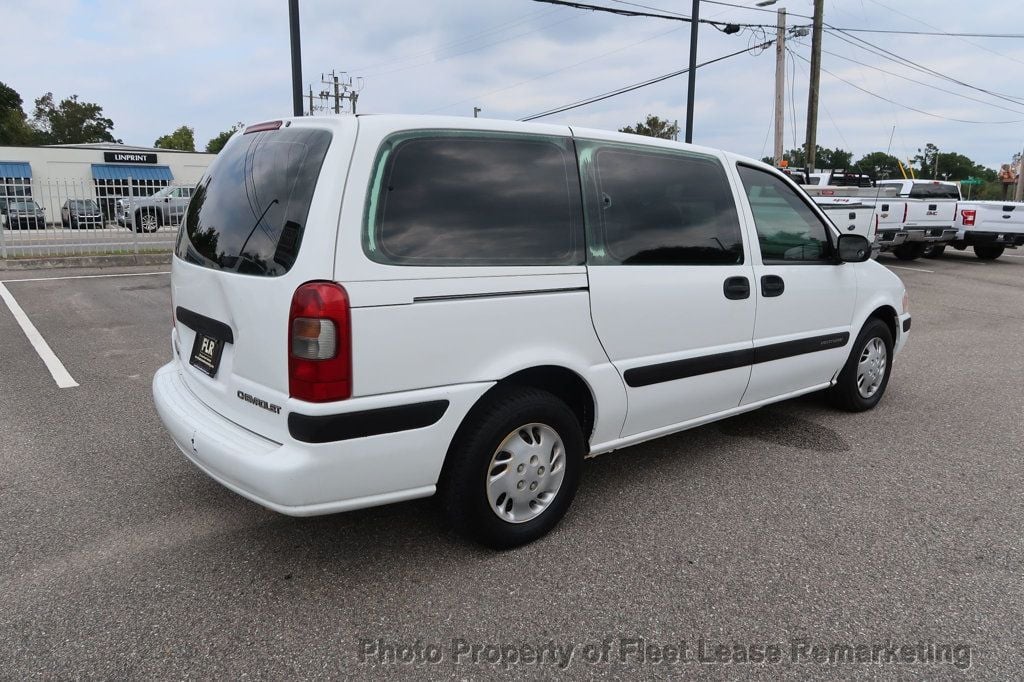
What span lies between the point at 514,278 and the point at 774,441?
7.86ft

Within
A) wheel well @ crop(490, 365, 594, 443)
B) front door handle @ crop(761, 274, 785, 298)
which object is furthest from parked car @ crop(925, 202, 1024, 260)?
wheel well @ crop(490, 365, 594, 443)

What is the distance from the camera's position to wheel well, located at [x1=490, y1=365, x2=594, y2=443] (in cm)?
296

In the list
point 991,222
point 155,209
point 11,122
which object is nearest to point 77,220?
point 155,209

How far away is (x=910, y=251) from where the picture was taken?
1625 centimetres

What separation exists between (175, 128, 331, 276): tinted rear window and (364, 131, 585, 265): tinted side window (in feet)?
0.86

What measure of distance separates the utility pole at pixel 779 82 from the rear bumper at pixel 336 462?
71.6 ft

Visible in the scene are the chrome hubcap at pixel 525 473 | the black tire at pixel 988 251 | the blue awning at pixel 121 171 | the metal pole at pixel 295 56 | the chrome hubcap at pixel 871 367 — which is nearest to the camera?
the chrome hubcap at pixel 525 473

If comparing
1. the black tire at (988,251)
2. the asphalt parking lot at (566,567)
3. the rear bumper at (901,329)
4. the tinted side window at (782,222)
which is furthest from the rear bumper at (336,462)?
the black tire at (988,251)

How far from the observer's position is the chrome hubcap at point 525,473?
2908mm

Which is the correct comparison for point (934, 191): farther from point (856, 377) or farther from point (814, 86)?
point (856, 377)

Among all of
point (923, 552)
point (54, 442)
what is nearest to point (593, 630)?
point (923, 552)

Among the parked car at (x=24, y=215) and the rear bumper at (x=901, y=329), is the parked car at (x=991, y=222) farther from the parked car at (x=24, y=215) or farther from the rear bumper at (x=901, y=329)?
the parked car at (x=24, y=215)

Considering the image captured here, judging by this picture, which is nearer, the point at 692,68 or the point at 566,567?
the point at 566,567

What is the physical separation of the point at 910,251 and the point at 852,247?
13945mm
